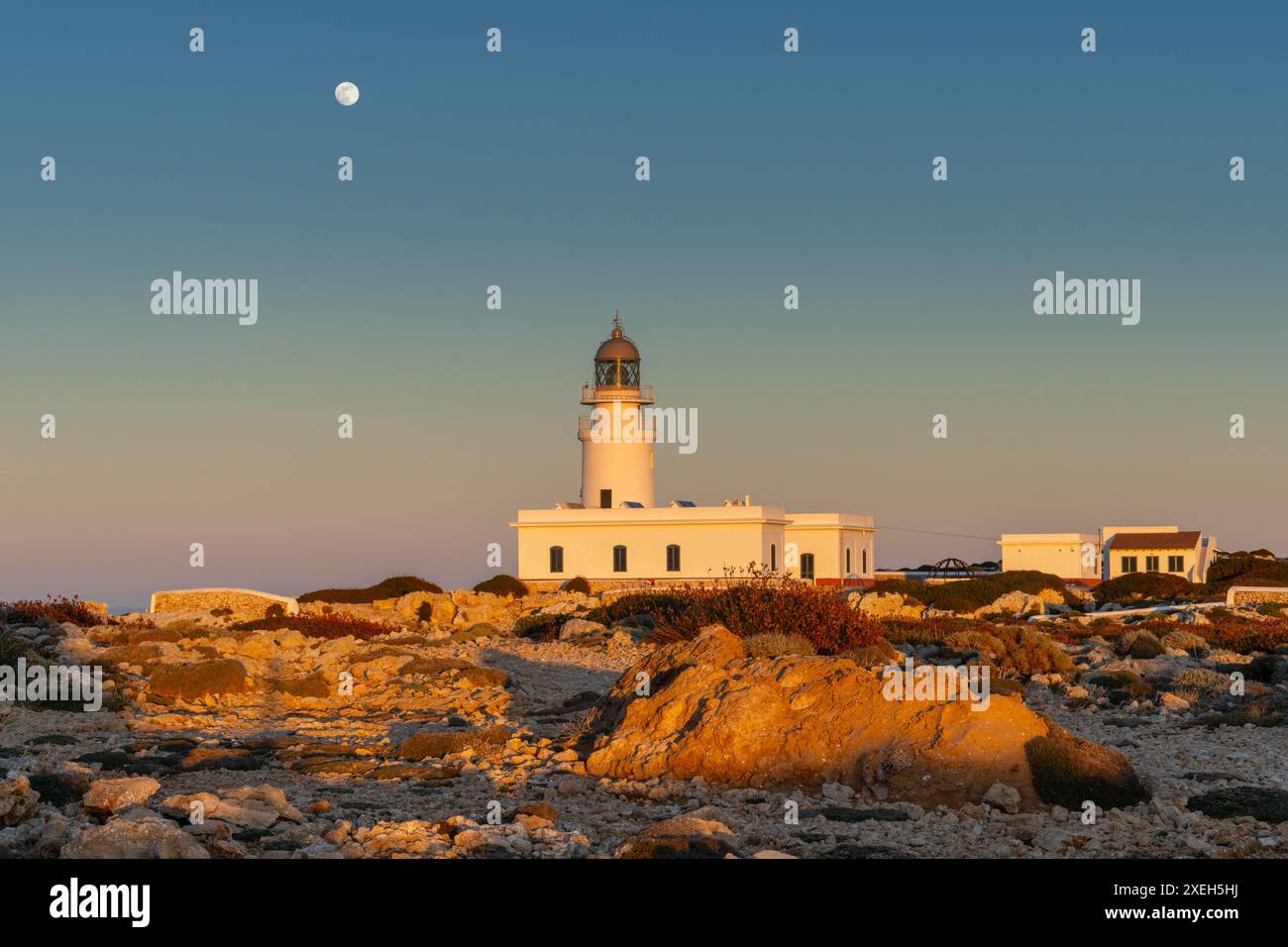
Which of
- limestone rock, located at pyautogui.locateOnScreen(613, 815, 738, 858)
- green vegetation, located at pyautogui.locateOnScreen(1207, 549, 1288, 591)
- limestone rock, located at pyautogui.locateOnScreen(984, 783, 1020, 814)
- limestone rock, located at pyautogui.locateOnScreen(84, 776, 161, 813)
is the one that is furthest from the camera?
green vegetation, located at pyautogui.locateOnScreen(1207, 549, 1288, 591)

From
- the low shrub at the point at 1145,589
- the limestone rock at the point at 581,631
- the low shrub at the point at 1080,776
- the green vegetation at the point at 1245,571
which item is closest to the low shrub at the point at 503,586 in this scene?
the limestone rock at the point at 581,631

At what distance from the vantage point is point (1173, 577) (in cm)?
4272

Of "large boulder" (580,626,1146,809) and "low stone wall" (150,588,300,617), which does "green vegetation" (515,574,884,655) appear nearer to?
"large boulder" (580,626,1146,809)

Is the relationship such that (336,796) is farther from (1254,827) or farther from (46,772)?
(1254,827)

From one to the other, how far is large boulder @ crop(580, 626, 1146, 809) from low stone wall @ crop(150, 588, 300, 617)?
21.8 metres

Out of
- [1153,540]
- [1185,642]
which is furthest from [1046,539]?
[1185,642]

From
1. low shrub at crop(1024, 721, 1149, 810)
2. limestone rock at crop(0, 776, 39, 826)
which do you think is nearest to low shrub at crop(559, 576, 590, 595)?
low shrub at crop(1024, 721, 1149, 810)

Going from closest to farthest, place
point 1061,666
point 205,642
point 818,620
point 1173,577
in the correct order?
point 818,620, point 1061,666, point 205,642, point 1173,577

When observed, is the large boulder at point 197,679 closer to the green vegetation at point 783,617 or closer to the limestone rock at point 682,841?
the green vegetation at point 783,617

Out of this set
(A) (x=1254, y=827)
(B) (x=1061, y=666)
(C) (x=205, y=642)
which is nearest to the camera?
(A) (x=1254, y=827)

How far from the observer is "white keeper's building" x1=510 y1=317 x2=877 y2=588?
44.8m

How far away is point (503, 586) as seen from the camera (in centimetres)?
4241
